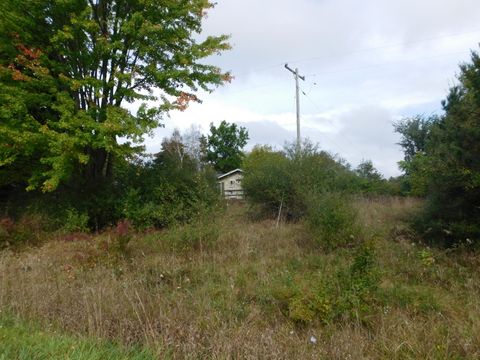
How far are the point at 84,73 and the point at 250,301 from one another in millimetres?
10657

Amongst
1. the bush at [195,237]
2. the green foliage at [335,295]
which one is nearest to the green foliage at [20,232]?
the bush at [195,237]

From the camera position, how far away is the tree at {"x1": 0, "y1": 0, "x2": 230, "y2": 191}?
11.6m

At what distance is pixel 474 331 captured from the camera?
14.1ft

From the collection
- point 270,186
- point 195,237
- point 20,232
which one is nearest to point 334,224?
point 195,237

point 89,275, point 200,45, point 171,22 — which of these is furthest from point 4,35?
point 89,275

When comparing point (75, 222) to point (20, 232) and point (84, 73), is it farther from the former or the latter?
point (84, 73)

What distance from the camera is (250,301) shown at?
5.90 metres

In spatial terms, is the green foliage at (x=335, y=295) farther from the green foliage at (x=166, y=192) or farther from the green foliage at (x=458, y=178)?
the green foliage at (x=166, y=192)

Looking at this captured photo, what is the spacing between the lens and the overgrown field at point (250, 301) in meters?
4.20

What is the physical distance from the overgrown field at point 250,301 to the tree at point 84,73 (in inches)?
156

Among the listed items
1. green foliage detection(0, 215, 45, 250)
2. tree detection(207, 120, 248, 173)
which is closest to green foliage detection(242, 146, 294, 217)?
green foliage detection(0, 215, 45, 250)

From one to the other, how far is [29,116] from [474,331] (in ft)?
41.1

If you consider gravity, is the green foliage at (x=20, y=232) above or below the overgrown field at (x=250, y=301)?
above

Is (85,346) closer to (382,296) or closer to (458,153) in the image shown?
(382,296)
